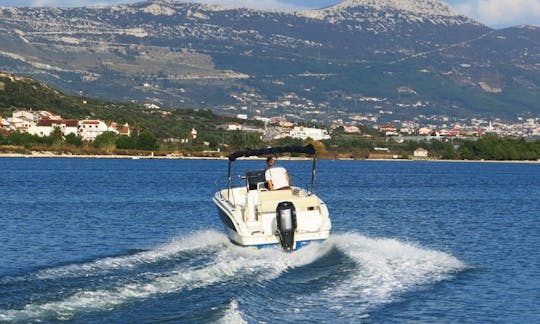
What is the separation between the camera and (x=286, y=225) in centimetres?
2816

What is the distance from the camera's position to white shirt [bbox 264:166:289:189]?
30719 millimetres

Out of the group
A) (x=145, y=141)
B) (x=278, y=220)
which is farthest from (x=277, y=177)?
(x=145, y=141)

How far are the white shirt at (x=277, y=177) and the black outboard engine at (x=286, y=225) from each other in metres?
2.44

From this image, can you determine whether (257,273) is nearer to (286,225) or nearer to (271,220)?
(286,225)

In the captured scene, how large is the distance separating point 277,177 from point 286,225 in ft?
9.50

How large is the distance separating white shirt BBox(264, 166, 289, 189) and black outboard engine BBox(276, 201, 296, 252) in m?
2.44

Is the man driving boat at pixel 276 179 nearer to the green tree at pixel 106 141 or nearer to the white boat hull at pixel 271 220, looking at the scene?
the white boat hull at pixel 271 220

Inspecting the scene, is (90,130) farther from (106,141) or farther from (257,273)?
(257,273)

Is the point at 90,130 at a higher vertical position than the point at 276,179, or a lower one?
higher

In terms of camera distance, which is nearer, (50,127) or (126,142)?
(50,127)

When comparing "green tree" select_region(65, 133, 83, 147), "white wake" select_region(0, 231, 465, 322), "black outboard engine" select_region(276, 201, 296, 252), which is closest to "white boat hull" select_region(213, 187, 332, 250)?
"black outboard engine" select_region(276, 201, 296, 252)

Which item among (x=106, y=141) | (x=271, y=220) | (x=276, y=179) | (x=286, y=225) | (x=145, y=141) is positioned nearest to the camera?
(x=286, y=225)

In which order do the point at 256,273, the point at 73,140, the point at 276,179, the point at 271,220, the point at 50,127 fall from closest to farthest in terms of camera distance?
the point at 256,273 < the point at 271,220 < the point at 276,179 < the point at 73,140 < the point at 50,127

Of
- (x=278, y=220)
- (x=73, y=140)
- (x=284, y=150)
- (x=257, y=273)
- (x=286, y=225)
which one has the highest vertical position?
(x=284, y=150)
